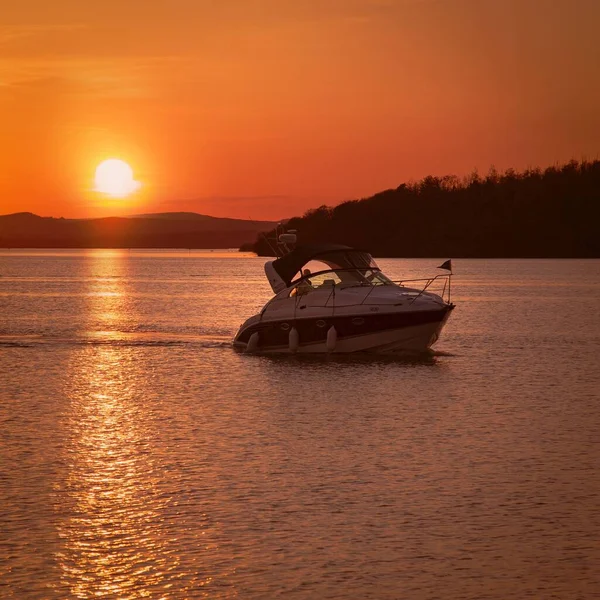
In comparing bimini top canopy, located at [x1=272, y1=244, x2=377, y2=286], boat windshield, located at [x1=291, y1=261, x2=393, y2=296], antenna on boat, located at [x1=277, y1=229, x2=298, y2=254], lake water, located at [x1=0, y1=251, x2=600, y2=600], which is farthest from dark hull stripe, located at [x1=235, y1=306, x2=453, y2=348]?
antenna on boat, located at [x1=277, y1=229, x2=298, y2=254]

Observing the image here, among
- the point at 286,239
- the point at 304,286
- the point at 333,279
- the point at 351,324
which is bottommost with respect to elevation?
the point at 351,324

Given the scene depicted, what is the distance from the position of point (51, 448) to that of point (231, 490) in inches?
197

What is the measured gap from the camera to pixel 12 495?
50.8 ft

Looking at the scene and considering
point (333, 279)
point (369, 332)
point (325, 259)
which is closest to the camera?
point (369, 332)

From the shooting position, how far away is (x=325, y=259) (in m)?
37.4

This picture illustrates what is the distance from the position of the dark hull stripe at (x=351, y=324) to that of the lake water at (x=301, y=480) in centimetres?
90

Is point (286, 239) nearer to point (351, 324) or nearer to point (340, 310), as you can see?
Answer: point (340, 310)

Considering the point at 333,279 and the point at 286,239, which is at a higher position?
the point at 286,239

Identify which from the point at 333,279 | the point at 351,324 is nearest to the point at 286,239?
the point at 333,279

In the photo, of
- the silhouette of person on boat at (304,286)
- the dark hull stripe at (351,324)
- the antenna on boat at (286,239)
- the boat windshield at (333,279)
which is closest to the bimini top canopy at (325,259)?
the boat windshield at (333,279)

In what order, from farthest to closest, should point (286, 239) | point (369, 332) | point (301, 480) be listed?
point (286, 239), point (369, 332), point (301, 480)

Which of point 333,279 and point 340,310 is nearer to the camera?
point 340,310

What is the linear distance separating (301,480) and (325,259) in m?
21.1

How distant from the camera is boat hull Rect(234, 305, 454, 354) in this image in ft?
114
